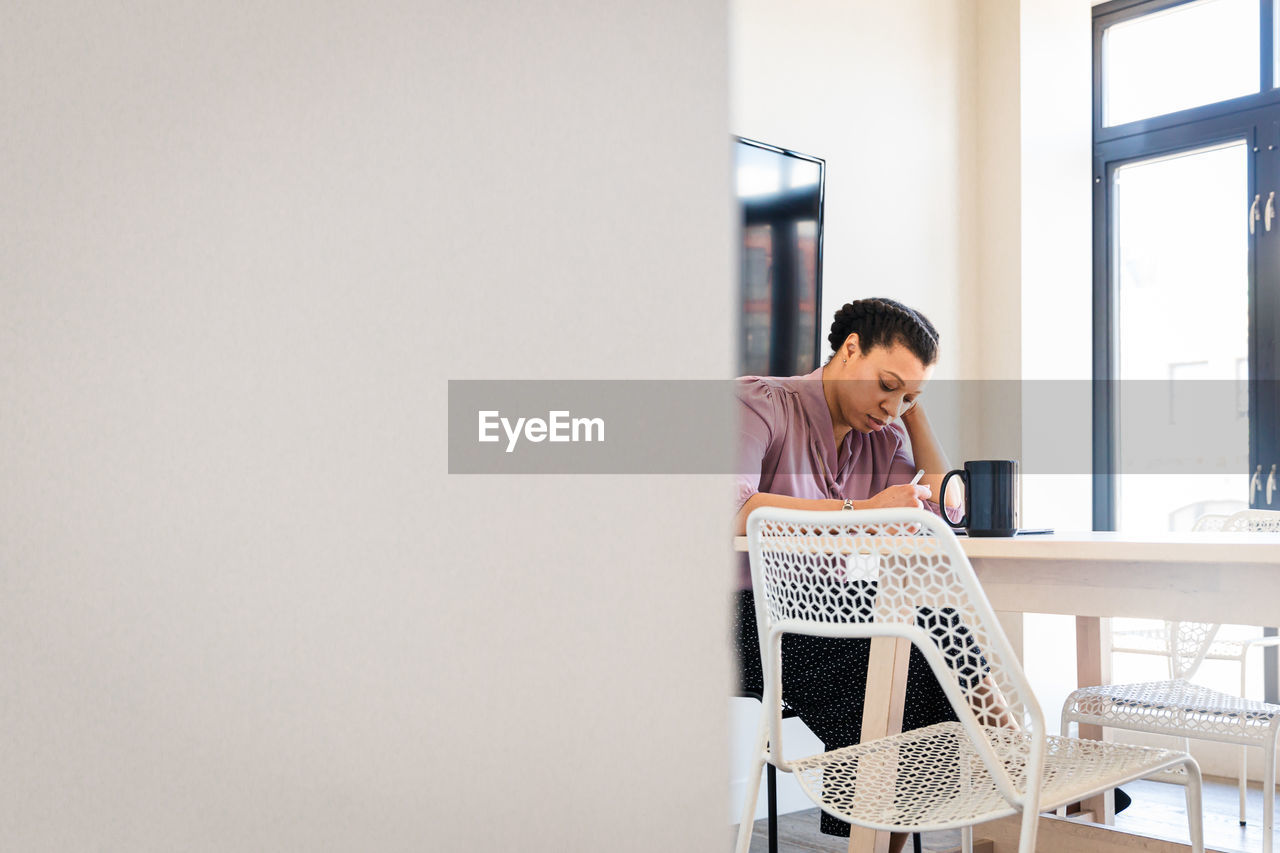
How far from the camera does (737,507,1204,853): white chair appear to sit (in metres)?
1.19

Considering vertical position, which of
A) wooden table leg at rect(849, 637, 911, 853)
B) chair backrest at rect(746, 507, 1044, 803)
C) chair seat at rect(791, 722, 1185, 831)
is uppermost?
chair backrest at rect(746, 507, 1044, 803)

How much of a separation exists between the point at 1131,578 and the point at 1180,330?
2496 millimetres

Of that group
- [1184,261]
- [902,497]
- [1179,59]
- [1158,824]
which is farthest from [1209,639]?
[1179,59]

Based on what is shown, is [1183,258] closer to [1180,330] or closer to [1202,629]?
[1180,330]

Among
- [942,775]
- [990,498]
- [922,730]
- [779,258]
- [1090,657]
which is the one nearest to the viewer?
[942,775]

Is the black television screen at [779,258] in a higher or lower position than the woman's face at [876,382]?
higher

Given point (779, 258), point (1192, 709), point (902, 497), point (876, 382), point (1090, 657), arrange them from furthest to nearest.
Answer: point (779, 258) → point (1090, 657) → point (876, 382) → point (1192, 709) → point (902, 497)

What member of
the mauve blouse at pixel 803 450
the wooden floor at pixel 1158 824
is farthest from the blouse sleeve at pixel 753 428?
the wooden floor at pixel 1158 824

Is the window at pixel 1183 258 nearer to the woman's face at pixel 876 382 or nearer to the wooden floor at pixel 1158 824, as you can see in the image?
the wooden floor at pixel 1158 824

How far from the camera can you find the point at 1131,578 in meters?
1.38

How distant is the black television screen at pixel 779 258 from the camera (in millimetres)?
2773

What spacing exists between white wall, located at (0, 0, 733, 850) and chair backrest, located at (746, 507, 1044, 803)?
0.19 m

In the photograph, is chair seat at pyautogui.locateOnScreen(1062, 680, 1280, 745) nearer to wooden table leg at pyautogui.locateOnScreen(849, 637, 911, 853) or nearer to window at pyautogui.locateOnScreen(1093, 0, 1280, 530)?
wooden table leg at pyautogui.locateOnScreen(849, 637, 911, 853)

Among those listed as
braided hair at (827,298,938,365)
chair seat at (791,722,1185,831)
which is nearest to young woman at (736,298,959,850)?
braided hair at (827,298,938,365)
